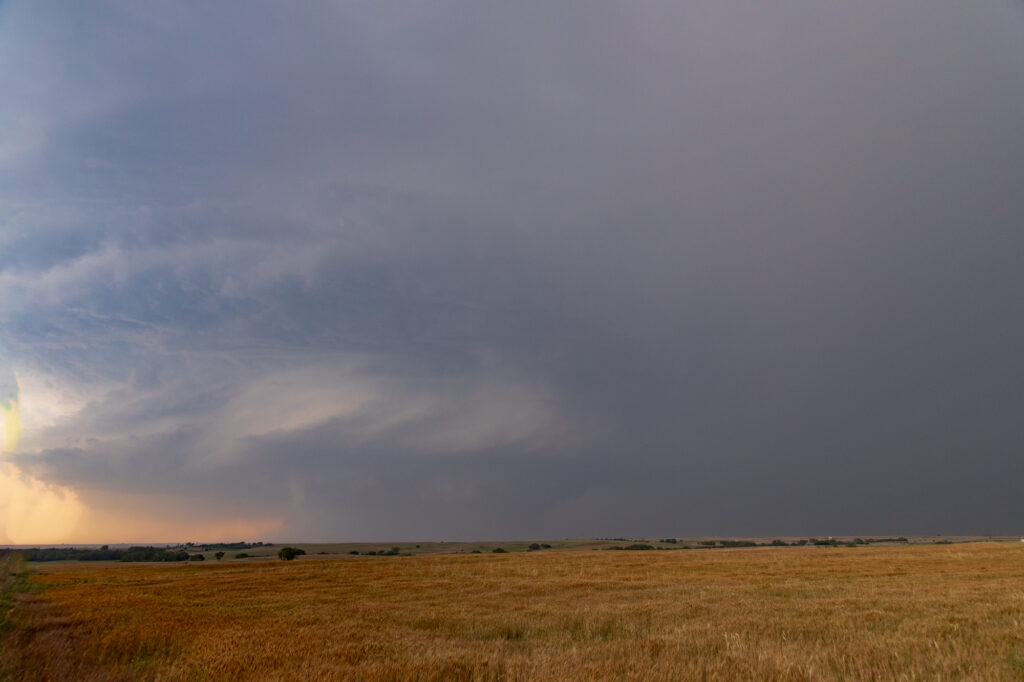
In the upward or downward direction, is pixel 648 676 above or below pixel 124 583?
→ above

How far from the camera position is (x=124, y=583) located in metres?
41.0

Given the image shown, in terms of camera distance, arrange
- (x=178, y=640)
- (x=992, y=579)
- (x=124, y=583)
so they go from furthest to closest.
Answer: (x=124, y=583) → (x=992, y=579) → (x=178, y=640)

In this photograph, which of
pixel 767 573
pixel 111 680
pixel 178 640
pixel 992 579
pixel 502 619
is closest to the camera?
pixel 111 680

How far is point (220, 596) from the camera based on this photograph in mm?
30031

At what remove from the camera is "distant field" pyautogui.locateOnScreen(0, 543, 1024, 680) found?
36.3ft

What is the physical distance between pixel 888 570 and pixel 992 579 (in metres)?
8.90

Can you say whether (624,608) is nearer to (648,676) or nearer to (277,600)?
(648,676)

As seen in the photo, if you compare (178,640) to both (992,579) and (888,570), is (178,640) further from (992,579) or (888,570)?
(888,570)

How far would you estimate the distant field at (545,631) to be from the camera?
11.1 meters

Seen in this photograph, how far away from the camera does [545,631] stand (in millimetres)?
17219

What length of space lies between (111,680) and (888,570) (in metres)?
43.8

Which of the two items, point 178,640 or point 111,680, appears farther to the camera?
point 178,640

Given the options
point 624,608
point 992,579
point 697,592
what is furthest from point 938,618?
point 992,579

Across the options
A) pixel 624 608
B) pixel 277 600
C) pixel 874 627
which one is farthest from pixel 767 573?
pixel 277 600
